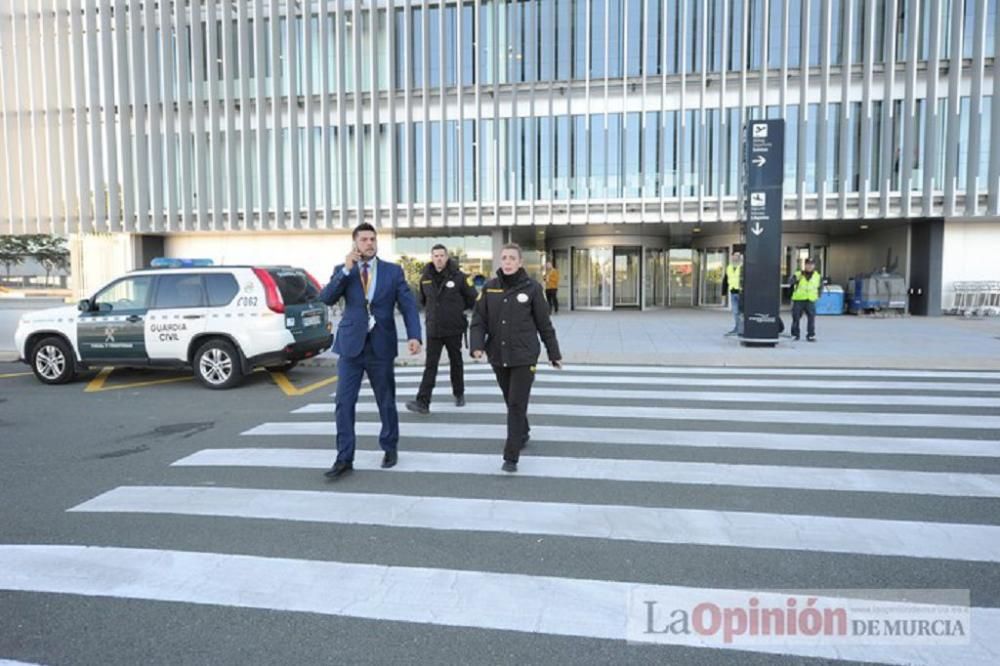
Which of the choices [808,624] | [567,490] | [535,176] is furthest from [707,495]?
[535,176]

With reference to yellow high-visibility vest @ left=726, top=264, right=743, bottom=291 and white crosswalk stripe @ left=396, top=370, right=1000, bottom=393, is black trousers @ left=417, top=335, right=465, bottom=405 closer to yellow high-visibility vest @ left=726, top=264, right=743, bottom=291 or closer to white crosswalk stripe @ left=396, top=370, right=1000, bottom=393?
white crosswalk stripe @ left=396, top=370, right=1000, bottom=393

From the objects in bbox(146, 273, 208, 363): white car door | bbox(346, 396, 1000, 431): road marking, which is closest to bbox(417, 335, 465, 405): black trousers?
bbox(346, 396, 1000, 431): road marking

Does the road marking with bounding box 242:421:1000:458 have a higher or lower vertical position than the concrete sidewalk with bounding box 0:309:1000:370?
lower

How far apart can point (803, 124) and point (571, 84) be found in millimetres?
7614

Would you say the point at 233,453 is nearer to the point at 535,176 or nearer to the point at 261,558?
the point at 261,558

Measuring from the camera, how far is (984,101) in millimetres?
20047

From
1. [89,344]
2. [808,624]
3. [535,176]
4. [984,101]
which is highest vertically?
[984,101]

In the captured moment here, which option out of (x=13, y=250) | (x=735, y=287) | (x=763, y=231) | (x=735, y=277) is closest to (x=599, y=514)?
(x=763, y=231)

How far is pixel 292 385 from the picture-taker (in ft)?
31.9

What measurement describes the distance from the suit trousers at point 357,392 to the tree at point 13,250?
4101 cm

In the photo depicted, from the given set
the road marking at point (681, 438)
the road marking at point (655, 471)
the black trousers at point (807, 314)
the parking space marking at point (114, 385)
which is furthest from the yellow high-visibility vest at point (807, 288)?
the parking space marking at point (114, 385)

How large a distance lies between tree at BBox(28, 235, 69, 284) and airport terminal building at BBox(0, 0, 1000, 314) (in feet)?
40.0

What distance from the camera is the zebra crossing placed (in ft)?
10.8

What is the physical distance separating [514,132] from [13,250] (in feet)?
115
